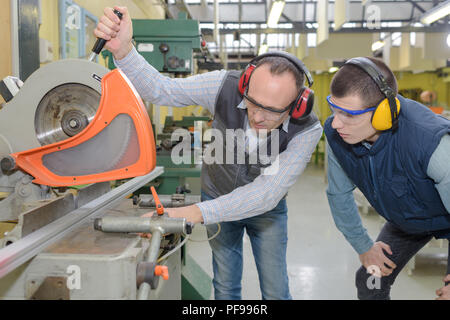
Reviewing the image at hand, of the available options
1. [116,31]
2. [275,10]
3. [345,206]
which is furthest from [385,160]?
[275,10]

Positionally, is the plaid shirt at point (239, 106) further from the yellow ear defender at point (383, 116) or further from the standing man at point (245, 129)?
the yellow ear defender at point (383, 116)

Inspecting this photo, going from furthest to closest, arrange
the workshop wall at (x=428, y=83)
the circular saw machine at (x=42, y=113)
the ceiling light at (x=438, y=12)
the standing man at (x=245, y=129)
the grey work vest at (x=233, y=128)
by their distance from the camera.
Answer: the workshop wall at (x=428, y=83), the ceiling light at (x=438, y=12), the grey work vest at (x=233, y=128), the standing man at (x=245, y=129), the circular saw machine at (x=42, y=113)

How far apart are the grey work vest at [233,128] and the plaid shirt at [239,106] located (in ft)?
0.10

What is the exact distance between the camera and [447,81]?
1062 cm

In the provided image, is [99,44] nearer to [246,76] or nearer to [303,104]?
[246,76]

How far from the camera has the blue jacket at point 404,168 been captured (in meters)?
1.13

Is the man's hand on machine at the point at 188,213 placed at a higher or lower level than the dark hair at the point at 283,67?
lower

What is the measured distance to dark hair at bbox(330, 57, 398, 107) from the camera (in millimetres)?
1125

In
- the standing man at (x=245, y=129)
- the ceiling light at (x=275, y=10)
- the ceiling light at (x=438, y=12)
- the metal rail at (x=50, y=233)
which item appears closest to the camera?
the metal rail at (x=50, y=233)

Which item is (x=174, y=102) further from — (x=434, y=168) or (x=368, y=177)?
(x=434, y=168)

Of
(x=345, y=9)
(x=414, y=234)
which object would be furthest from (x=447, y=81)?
(x=414, y=234)

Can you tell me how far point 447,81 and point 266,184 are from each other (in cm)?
1154

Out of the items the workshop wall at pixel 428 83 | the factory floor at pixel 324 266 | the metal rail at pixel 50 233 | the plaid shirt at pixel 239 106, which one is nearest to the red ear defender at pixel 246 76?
the plaid shirt at pixel 239 106

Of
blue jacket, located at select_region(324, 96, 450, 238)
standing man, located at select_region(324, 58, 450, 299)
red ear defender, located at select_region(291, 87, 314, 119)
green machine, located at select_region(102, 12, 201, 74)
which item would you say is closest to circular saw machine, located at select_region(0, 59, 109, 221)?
red ear defender, located at select_region(291, 87, 314, 119)
